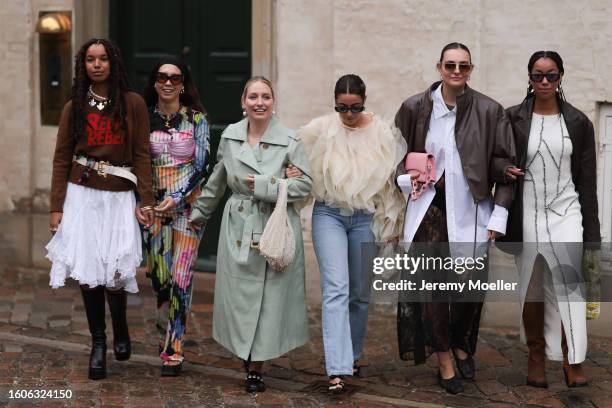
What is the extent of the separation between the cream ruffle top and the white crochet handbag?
0.93 feet

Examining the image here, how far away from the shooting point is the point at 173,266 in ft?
23.1

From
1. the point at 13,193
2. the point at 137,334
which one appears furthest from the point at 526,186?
the point at 13,193

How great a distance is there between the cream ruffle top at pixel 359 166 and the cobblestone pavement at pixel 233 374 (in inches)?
38.6

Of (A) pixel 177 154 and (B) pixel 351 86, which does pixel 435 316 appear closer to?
(B) pixel 351 86

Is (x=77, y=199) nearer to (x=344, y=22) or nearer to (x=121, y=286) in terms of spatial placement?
(x=121, y=286)

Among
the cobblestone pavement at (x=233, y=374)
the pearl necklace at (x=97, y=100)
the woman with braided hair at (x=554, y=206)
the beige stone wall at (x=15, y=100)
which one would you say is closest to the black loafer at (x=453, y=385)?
the cobblestone pavement at (x=233, y=374)

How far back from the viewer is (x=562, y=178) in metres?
6.62

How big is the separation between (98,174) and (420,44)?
2.86 meters

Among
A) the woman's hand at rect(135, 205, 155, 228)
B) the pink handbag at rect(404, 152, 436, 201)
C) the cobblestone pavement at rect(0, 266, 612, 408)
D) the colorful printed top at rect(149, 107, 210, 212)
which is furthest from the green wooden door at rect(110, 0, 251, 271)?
the pink handbag at rect(404, 152, 436, 201)

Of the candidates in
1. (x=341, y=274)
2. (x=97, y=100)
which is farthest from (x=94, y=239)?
(x=341, y=274)

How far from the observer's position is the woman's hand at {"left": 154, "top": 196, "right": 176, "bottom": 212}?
6902 mm

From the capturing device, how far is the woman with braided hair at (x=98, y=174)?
6.78 meters

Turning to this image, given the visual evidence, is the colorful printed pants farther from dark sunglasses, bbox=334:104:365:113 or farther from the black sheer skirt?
the black sheer skirt

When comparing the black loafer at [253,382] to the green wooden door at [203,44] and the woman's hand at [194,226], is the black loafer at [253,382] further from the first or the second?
the green wooden door at [203,44]
